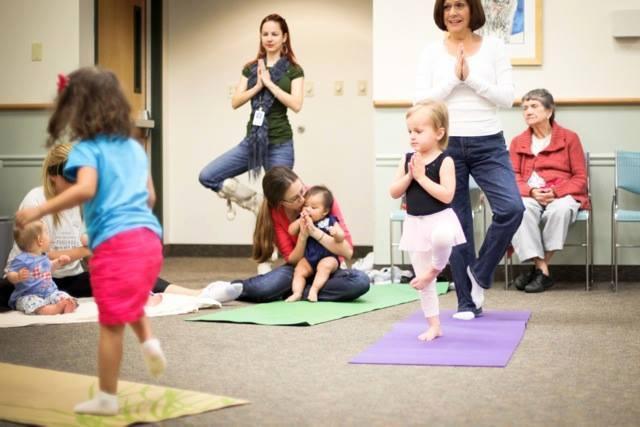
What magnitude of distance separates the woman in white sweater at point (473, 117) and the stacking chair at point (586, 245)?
1579 millimetres

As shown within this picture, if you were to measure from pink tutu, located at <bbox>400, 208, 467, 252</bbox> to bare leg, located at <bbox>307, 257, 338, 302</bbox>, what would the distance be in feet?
4.01

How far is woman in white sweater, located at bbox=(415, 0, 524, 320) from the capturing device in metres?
4.43

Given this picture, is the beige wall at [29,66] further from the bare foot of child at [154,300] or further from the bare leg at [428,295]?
the bare leg at [428,295]

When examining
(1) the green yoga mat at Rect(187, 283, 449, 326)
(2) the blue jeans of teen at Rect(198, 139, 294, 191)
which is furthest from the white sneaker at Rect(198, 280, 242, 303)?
(2) the blue jeans of teen at Rect(198, 139, 294, 191)

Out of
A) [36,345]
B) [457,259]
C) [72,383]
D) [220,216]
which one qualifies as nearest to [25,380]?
[72,383]

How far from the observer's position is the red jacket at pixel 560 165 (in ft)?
20.1

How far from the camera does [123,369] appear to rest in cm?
339

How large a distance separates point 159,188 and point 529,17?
Answer: 338 centimetres

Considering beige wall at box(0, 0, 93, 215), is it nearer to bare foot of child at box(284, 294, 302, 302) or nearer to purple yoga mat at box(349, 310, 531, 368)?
bare foot of child at box(284, 294, 302, 302)

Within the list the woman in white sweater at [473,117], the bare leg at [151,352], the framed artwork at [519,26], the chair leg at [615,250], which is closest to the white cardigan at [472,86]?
the woman in white sweater at [473,117]

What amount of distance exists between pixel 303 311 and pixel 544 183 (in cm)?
203

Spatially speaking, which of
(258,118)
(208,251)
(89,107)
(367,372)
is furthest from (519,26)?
(89,107)

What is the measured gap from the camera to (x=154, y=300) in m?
4.96

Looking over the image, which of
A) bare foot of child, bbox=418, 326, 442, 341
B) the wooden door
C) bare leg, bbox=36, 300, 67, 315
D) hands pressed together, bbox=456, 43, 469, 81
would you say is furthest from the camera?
the wooden door
